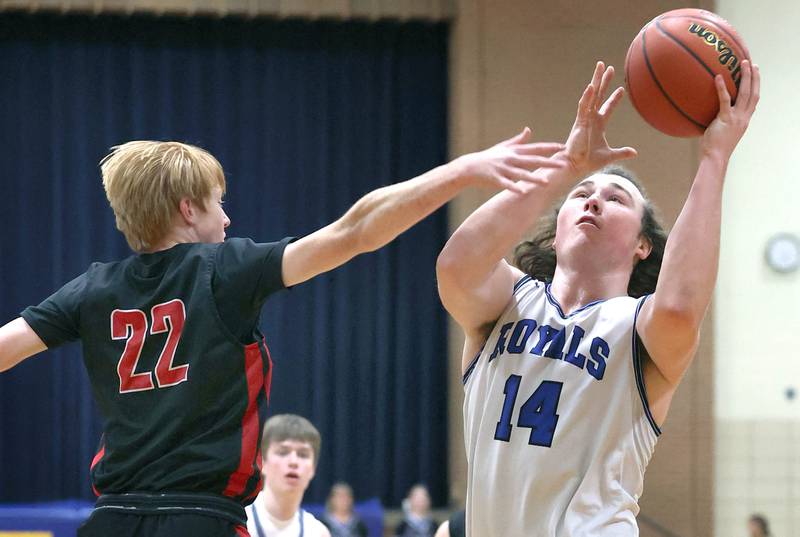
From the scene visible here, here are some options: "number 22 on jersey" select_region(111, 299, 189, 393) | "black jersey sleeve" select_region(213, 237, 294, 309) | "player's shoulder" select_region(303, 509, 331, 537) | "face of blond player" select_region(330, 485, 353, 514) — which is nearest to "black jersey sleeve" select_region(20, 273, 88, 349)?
"number 22 on jersey" select_region(111, 299, 189, 393)

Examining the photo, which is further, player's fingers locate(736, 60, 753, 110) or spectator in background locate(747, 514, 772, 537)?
spectator in background locate(747, 514, 772, 537)

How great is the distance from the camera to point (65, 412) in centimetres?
1005

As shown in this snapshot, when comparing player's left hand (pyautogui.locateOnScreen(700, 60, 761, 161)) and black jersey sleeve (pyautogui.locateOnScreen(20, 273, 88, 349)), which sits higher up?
player's left hand (pyautogui.locateOnScreen(700, 60, 761, 161))

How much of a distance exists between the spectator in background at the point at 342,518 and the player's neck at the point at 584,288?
15.9 feet

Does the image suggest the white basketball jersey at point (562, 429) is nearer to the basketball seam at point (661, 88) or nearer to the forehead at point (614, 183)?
the forehead at point (614, 183)

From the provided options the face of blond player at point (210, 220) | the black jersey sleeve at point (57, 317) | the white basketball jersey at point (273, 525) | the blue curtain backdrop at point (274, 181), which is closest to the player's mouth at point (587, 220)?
the face of blond player at point (210, 220)

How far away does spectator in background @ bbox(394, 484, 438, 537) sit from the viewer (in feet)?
30.3

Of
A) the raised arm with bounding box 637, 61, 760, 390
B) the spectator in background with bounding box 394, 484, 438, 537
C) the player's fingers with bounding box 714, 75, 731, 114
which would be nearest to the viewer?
the raised arm with bounding box 637, 61, 760, 390

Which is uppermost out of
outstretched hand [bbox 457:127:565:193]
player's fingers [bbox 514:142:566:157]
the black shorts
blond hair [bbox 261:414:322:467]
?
player's fingers [bbox 514:142:566:157]

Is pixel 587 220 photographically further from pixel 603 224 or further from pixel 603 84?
pixel 603 84

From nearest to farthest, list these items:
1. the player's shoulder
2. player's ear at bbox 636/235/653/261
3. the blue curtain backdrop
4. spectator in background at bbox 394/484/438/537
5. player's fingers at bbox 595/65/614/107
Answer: player's fingers at bbox 595/65/614/107 → player's ear at bbox 636/235/653/261 → the player's shoulder → spectator in background at bbox 394/484/438/537 → the blue curtain backdrop

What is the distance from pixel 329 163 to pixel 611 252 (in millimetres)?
7365

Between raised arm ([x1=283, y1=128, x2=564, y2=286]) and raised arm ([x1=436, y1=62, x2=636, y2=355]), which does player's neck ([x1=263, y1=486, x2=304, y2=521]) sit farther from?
raised arm ([x1=283, y1=128, x2=564, y2=286])

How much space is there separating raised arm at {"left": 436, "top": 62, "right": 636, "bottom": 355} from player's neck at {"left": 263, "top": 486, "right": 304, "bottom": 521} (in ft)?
7.16
